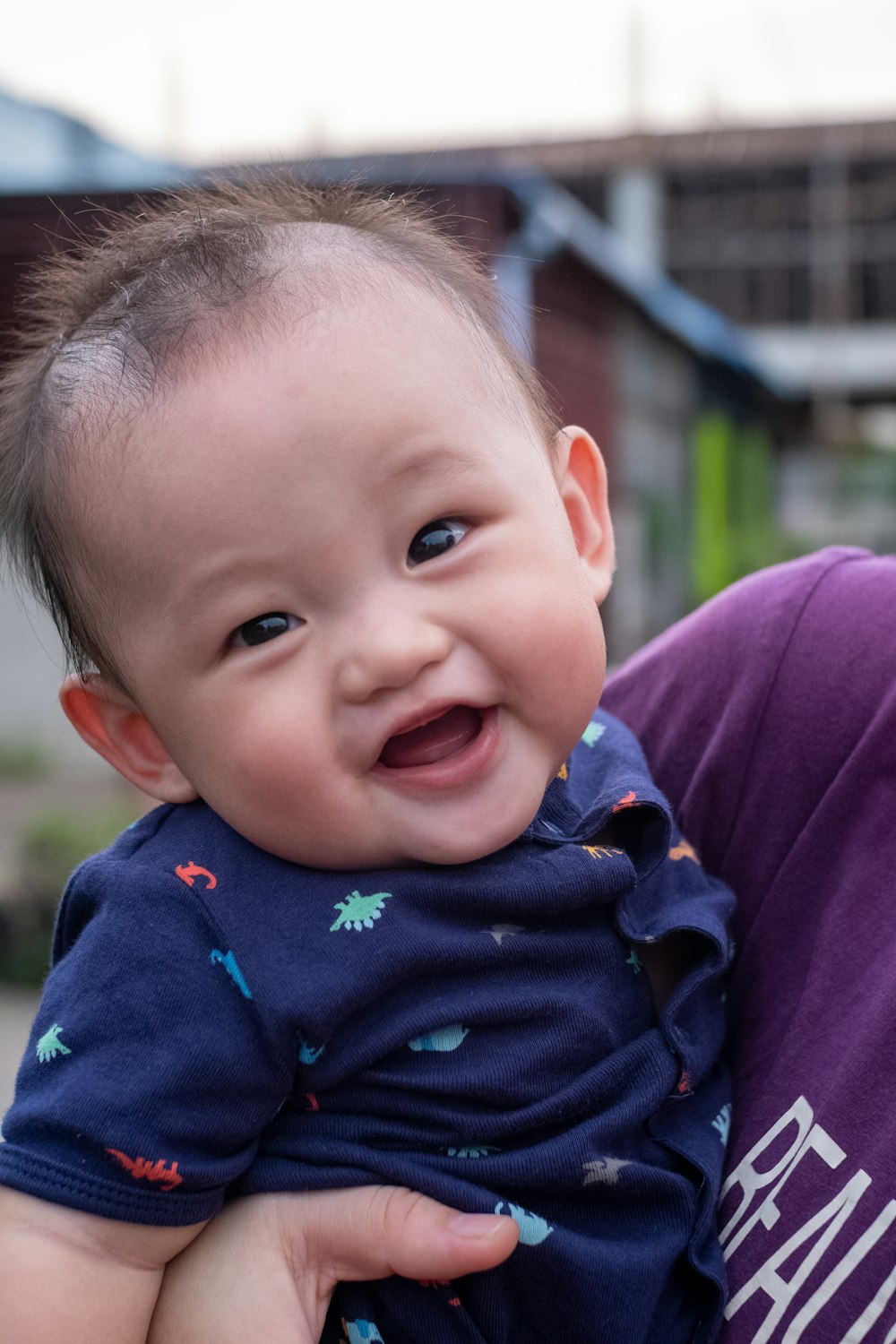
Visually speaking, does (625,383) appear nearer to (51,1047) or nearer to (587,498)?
(587,498)

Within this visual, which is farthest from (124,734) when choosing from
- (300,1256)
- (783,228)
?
(783,228)

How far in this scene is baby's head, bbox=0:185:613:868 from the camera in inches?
46.3

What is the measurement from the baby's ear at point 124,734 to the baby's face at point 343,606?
62 millimetres

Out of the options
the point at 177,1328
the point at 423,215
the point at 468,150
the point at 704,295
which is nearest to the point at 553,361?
the point at 423,215

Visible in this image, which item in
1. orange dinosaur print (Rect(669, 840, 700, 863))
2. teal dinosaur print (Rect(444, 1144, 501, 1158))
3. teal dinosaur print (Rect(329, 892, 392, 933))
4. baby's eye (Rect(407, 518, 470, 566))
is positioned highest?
baby's eye (Rect(407, 518, 470, 566))

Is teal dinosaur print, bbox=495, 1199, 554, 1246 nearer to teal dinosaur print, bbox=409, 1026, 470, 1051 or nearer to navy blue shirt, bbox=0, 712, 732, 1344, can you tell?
navy blue shirt, bbox=0, 712, 732, 1344

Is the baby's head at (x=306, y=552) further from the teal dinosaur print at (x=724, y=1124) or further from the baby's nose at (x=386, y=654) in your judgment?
the teal dinosaur print at (x=724, y=1124)

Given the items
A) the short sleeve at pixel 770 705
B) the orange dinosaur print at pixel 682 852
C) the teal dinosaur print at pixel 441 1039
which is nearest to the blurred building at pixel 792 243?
the short sleeve at pixel 770 705

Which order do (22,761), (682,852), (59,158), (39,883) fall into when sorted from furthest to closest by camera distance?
(22,761) → (59,158) → (39,883) → (682,852)

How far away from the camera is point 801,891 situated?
1383mm

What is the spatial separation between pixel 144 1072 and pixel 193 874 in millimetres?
Result: 188

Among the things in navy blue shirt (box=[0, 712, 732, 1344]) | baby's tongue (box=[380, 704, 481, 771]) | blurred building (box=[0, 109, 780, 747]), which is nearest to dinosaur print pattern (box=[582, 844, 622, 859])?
navy blue shirt (box=[0, 712, 732, 1344])

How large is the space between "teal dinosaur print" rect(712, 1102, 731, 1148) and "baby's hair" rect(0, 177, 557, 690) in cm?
74

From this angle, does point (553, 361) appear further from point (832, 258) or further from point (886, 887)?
point (832, 258)
